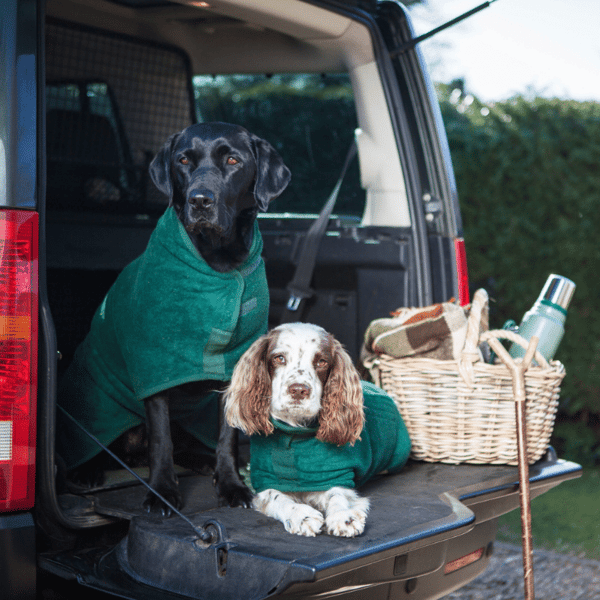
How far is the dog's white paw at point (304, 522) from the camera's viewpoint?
1.96 metres

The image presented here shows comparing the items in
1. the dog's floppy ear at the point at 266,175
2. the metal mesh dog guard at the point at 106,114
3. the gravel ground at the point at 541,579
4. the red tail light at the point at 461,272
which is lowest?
the gravel ground at the point at 541,579

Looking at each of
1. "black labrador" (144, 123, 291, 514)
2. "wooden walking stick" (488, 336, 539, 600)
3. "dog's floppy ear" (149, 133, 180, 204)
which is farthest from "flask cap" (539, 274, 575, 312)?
"dog's floppy ear" (149, 133, 180, 204)

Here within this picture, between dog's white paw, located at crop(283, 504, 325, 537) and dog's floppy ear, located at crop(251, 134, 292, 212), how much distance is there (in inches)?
41.7

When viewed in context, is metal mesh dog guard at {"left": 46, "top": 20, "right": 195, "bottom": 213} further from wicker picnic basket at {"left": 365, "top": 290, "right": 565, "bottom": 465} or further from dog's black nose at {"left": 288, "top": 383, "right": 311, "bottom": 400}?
dog's black nose at {"left": 288, "top": 383, "right": 311, "bottom": 400}

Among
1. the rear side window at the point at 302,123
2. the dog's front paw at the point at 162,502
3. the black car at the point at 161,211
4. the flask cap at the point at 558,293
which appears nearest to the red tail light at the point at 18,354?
the black car at the point at 161,211

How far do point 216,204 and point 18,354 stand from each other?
0.84 m

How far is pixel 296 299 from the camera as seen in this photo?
3.32 m

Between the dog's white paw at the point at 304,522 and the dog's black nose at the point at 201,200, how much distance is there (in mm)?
957

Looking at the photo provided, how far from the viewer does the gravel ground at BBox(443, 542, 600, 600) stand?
3.87m

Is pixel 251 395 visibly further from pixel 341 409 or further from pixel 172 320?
pixel 172 320

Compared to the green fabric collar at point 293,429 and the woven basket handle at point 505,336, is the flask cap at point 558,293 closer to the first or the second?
the woven basket handle at point 505,336

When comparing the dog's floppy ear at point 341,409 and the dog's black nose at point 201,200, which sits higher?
the dog's black nose at point 201,200

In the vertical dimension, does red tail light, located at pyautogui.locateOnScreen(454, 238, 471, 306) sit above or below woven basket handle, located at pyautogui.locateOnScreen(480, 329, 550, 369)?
above

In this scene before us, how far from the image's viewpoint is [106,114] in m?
3.91
